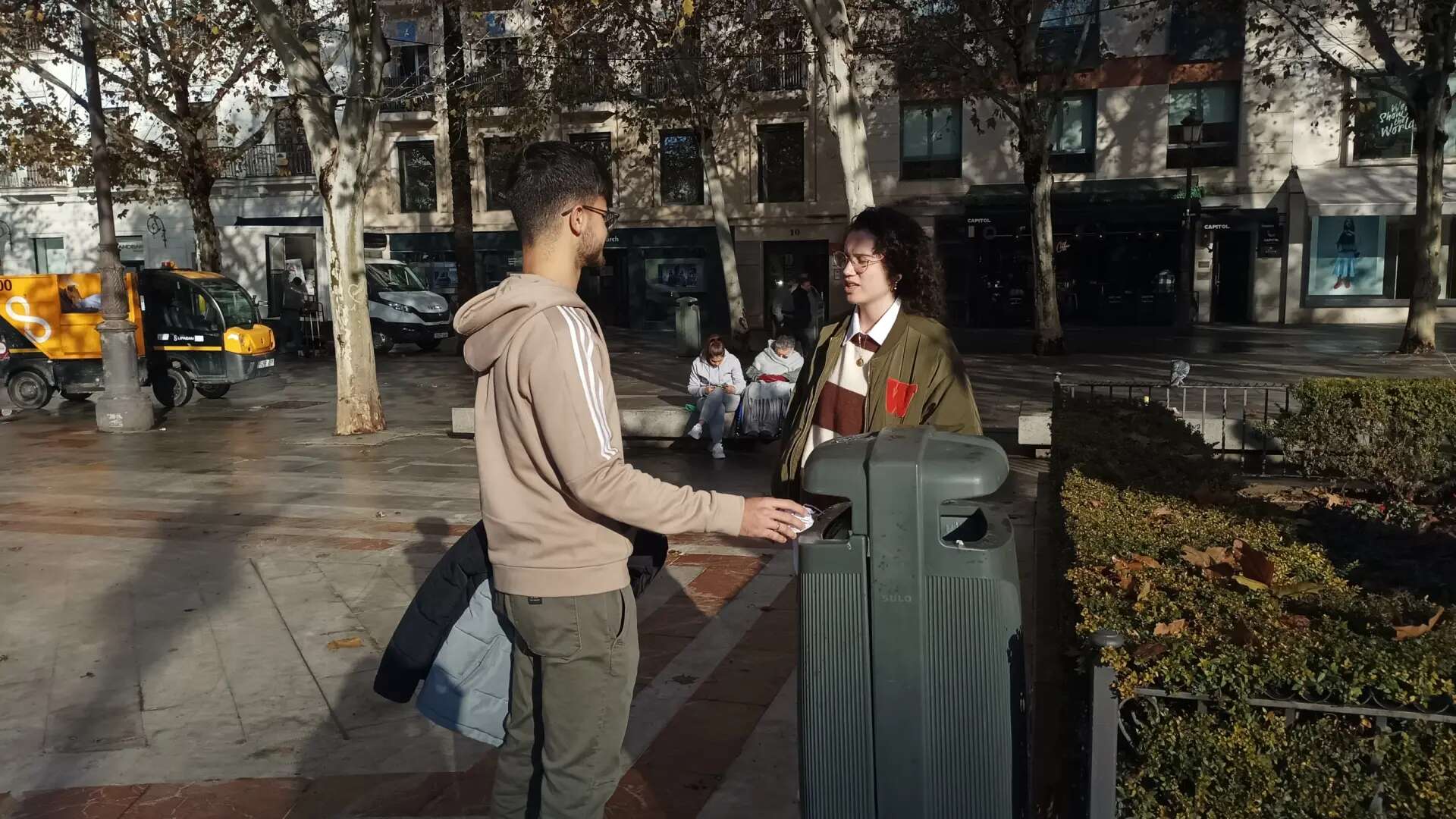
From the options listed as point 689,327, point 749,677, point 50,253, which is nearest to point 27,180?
point 50,253

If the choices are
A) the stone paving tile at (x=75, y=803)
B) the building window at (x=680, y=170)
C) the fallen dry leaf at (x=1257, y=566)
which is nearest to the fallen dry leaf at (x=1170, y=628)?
the fallen dry leaf at (x=1257, y=566)

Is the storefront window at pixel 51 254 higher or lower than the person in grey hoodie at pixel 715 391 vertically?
higher

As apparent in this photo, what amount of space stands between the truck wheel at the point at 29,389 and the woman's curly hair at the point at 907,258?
629 inches

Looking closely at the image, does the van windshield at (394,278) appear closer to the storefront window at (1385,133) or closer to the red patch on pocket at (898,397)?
the storefront window at (1385,133)

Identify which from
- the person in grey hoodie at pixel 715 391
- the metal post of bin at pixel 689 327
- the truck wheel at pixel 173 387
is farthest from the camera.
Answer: the metal post of bin at pixel 689 327

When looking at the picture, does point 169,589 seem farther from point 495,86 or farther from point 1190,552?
point 495,86

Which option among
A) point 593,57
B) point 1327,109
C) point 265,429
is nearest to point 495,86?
point 593,57

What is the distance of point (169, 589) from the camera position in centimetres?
648

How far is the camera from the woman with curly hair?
11.1 feet

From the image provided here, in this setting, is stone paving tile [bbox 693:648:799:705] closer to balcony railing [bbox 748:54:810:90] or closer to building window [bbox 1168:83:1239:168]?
balcony railing [bbox 748:54:810:90]

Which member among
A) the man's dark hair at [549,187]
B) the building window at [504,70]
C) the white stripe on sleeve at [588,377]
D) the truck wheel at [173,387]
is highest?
the building window at [504,70]

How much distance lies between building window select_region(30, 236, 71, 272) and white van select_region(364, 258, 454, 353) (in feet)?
49.7

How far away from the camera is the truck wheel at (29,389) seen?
16.4 metres

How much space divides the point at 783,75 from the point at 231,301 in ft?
Answer: 55.3
